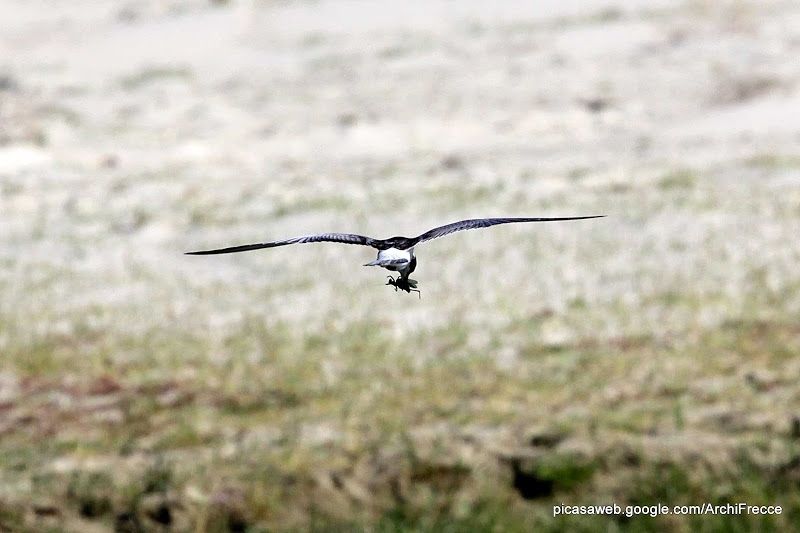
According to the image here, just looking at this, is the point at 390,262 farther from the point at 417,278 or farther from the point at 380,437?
the point at 417,278

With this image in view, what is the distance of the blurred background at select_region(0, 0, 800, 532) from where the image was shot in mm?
9680

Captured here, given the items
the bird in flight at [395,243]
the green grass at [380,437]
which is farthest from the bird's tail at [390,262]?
the green grass at [380,437]

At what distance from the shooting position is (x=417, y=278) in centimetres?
1675

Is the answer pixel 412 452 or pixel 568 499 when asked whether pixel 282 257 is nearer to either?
pixel 412 452

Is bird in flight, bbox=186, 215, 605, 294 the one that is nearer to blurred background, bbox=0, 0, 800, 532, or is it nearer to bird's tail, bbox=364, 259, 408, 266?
bird's tail, bbox=364, 259, 408, 266

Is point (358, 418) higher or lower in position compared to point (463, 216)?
lower

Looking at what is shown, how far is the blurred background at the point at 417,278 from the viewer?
968cm

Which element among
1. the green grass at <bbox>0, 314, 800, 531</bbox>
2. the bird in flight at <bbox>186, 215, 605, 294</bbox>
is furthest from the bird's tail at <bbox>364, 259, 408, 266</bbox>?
the green grass at <bbox>0, 314, 800, 531</bbox>

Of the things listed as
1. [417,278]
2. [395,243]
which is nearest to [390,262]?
[395,243]

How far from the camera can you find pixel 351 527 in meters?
8.91

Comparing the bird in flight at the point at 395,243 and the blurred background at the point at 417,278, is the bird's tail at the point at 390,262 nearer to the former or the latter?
the bird in flight at the point at 395,243

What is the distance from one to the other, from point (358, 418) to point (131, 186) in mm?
15042

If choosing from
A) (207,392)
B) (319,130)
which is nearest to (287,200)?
(319,130)

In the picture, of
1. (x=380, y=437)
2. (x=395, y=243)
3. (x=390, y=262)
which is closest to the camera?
(x=390, y=262)
